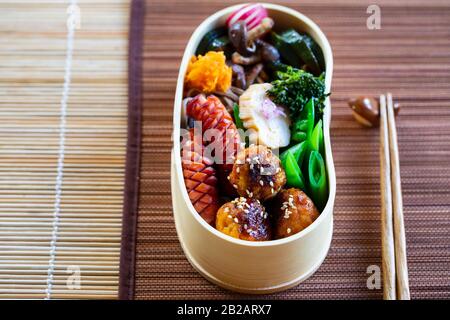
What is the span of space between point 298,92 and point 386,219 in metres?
0.64

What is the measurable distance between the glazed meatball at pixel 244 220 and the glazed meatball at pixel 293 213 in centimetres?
6

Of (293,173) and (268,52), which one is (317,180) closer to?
(293,173)

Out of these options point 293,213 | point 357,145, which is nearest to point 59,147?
point 293,213

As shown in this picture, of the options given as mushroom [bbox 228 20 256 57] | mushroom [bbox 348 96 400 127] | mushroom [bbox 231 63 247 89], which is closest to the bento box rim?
mushroom [bbox 228 20 256 57]

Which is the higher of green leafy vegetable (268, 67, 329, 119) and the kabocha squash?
the kabocha squash

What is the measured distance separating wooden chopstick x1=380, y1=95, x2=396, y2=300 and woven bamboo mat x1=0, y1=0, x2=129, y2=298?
3.62 ft

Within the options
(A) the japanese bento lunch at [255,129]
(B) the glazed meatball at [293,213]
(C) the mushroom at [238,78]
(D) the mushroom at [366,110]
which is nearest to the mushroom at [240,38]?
(A) the japanese bento lunch at [255,129]

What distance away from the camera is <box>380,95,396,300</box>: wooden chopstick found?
2580 mm

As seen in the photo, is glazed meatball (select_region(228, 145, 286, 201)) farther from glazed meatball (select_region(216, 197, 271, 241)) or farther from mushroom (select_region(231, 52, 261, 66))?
mushroom (select_region(231, 52, 261, 66))

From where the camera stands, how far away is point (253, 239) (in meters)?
2.38

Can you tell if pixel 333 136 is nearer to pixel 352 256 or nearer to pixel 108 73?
pixel 352 256

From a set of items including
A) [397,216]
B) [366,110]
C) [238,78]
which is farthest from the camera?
[366,110]

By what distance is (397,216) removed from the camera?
2750 mm

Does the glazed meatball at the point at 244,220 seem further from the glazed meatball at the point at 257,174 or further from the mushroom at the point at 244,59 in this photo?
the mushroom at the point at 244,59
